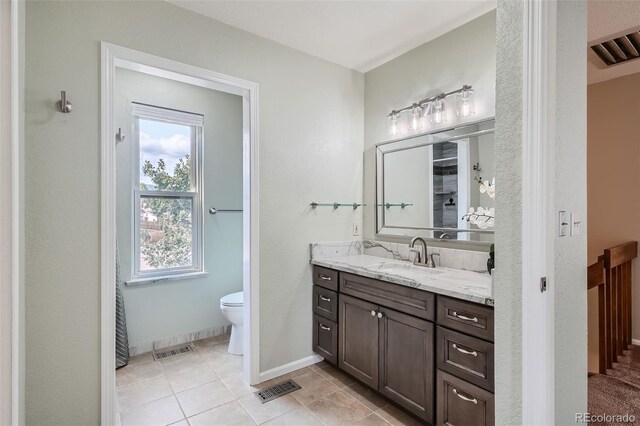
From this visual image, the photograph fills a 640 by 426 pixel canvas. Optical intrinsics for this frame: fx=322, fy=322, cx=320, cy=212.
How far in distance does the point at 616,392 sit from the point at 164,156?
11.8ft

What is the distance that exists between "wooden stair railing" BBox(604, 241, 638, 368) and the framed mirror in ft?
2.29

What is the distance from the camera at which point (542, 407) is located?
3.61 ft

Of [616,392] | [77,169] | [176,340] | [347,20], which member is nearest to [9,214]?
[77,169]

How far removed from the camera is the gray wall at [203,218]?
9.20ft

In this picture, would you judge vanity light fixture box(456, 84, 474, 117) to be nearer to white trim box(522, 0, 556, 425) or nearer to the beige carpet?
white trim box(522, 0, 556, 425)

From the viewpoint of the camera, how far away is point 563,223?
120 cm

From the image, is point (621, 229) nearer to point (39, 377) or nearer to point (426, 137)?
point (426, 137)

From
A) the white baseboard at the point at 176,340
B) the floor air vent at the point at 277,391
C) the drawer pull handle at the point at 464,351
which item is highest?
the drawer pull handle at the point at 464,351

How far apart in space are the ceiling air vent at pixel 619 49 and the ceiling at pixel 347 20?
1030 mm

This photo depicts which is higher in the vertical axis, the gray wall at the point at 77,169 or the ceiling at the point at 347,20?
the ceiling at the point at 347,20

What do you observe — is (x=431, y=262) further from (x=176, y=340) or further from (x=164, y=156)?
(x=164, y=156)

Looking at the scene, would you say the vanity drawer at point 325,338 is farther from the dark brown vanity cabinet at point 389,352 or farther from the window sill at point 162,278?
the window sill at point 162,278

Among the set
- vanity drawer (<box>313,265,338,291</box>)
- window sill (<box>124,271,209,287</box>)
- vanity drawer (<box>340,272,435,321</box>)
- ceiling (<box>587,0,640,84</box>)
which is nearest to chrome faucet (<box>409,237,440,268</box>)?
vanity drawer (<box>340,272,435,321</box>)

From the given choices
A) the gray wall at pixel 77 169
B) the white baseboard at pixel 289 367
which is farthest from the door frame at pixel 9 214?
the white baseboard at pixel 289 367
